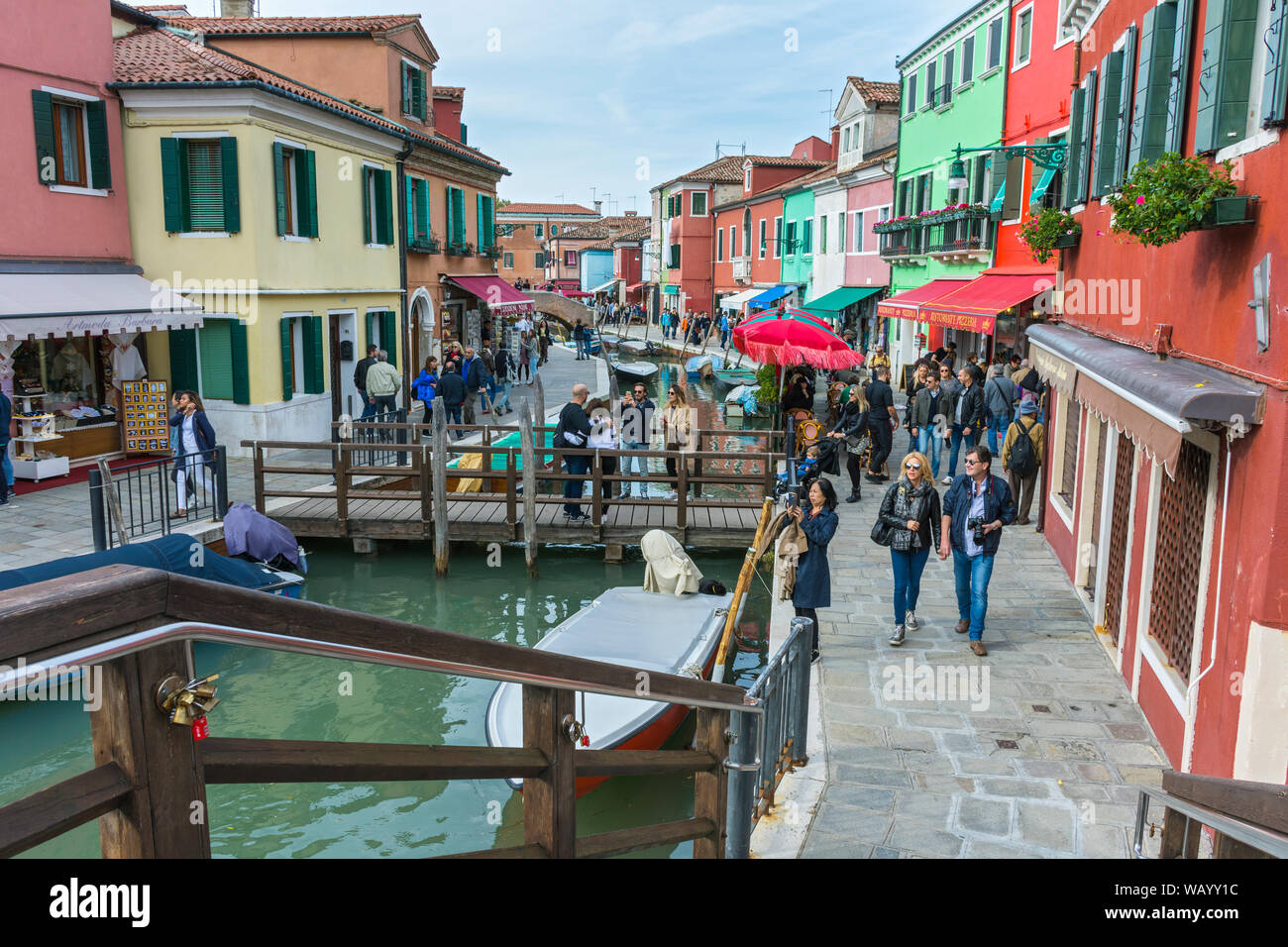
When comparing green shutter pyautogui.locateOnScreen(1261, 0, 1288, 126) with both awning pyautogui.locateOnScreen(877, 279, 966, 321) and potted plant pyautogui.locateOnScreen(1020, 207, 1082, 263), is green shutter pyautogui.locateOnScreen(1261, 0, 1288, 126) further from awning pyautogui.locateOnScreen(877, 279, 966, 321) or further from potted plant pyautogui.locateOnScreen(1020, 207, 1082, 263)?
awning pyautogui.locateOnScreen(877, 279, 966, 321)

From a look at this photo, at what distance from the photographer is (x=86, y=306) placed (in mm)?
14531

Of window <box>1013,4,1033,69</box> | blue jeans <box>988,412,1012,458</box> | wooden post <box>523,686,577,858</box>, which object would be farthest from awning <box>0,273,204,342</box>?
window <box>1013,4,1033,69</box>

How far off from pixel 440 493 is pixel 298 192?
327 inches

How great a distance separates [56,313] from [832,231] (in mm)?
26444

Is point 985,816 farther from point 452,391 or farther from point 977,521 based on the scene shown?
point 452,391

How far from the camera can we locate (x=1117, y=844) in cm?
546

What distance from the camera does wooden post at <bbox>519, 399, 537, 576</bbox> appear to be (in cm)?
1258

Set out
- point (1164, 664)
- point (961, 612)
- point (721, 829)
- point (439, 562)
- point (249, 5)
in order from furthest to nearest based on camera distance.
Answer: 1. point (249, 5)
2. point (439, 562)
3. point (961, 612)
4. point (1164, 664)
5. point (721, 829)

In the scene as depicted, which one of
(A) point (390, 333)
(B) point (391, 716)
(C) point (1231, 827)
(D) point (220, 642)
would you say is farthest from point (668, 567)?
(A) point (390, 333)

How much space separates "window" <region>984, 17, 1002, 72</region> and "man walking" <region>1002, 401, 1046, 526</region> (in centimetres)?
1140
